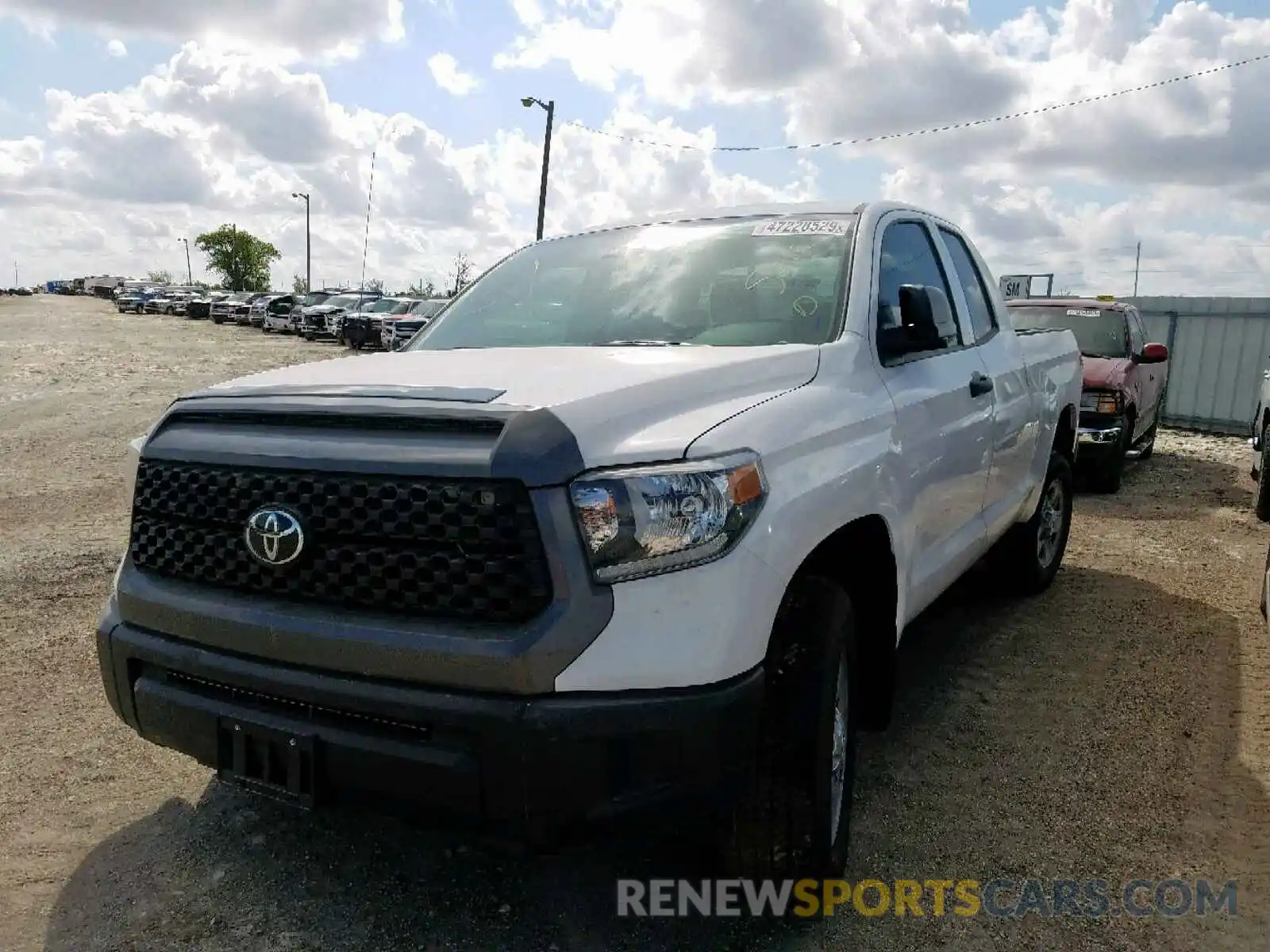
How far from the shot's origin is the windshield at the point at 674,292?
10.6 feet

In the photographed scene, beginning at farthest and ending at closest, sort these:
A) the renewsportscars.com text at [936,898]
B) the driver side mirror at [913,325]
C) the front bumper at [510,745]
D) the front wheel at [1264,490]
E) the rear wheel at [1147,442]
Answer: the rear wheel at [1147,442] < the front wheel at [1264,490] < the driver side mirror at [913,325] < the renewsportscars.com text at [936,898] < the front bumper at [510,745]

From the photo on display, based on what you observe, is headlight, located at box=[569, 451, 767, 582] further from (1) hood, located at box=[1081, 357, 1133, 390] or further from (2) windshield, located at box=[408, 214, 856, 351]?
(1) hood, located at box=[1081, 357, 1133, 390]

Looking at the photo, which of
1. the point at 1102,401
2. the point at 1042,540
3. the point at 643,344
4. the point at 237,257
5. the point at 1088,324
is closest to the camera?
the point at 643,344

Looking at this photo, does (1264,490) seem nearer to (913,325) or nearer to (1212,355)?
(913,325)

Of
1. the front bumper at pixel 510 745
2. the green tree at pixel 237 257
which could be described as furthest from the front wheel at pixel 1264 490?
the green tree at pixel 237 257

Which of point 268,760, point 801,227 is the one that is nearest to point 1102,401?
point 801,227

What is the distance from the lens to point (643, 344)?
3.14 metres

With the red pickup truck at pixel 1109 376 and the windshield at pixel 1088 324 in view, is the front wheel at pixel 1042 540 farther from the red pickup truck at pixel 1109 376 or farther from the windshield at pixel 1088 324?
the windshield at pixel 1088 324

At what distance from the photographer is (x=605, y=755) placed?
82.3 inches

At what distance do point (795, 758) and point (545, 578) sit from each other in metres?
0.79

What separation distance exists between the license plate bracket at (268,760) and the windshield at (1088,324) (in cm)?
916

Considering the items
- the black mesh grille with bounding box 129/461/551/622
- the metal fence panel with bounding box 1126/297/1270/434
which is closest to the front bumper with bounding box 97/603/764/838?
the black mesh grille with bounding box 129/461/551/622

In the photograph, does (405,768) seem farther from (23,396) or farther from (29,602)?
(23,396)

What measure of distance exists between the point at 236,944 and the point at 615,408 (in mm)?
1674
